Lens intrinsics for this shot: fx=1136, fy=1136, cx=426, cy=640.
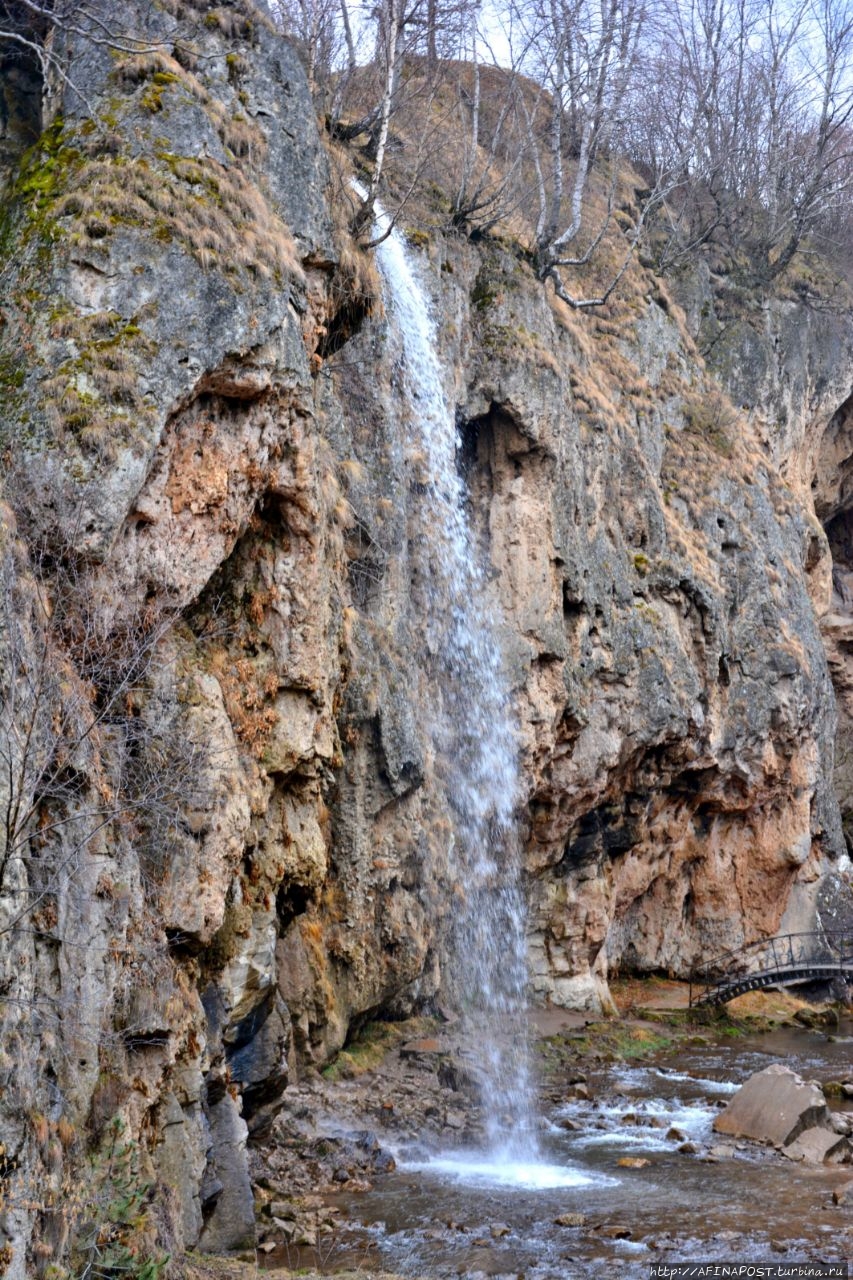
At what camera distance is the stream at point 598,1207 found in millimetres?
9773

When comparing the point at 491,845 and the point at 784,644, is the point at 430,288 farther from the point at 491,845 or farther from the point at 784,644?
the point at 784,644

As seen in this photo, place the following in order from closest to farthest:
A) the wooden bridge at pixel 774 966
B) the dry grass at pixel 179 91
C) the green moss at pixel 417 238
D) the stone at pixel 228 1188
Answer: the stone at pixel 228 1188, the dry grass at pixel 179 91, the green moss at pixel 417 238, the wooden bridge at pixel 774 966

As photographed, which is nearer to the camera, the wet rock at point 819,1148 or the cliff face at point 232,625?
the cliff face at point 232,625

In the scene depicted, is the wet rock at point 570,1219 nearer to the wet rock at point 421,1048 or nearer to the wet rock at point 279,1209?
the wet rock at point 279,1209

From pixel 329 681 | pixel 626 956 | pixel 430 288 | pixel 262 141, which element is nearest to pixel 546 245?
pixel 430 288

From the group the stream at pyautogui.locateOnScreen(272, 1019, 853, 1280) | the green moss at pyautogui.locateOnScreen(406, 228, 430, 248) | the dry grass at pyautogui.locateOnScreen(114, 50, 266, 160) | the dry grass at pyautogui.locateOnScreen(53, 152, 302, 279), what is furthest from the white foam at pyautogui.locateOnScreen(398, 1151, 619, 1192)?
the green moss at pyautogui.locateOnScreen(406, 228, 430, 248)

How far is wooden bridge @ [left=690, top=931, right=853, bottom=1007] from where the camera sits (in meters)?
24.2

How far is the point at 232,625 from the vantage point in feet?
37.1

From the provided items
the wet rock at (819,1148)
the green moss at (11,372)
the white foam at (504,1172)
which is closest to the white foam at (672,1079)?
the wet rock at (819,1148)

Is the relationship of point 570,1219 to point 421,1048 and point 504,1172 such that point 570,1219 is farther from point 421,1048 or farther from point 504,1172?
point 421,1048

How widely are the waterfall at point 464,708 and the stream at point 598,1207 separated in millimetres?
2650

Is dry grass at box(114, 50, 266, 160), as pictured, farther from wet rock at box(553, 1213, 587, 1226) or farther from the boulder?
the boulder

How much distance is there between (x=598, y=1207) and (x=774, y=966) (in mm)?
16024

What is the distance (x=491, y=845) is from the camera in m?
18.7
